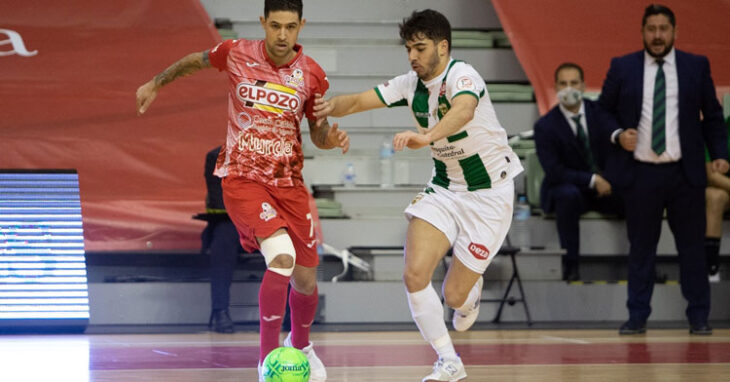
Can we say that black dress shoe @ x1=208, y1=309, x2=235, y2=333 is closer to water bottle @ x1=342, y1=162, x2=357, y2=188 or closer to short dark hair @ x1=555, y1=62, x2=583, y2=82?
water bottle @ x1=342, y1=162, x2=357, y2=188

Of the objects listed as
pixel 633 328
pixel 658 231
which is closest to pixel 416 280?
pixel 633 328

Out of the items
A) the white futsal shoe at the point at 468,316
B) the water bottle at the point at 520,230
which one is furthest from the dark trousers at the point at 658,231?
the white futsal shoe at the point at 468,316

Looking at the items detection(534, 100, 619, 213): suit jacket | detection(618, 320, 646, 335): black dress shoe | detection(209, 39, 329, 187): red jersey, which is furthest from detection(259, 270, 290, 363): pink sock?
detection(534, 100, 619, 213): suit jacket

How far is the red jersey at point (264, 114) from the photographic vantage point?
4418 millimetres

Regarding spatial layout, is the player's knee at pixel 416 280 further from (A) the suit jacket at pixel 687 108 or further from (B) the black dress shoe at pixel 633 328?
(A) the suit jacket at pixel 687 108

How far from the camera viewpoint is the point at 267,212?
4348mm

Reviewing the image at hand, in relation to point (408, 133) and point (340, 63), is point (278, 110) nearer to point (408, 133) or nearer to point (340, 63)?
point (408, 133)

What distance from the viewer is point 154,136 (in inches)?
314

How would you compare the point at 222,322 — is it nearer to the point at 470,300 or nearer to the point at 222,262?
the point at 222,262

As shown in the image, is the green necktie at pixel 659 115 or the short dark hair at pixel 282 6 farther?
the green necktie at pixel 659 115

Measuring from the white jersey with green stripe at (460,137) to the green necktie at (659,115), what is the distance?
7.88 feet

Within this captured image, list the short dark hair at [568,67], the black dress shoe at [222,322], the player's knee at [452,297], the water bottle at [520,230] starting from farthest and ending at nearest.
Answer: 1. the water bottle at [520,230]
2. the short dark hair at [568,67]
3. the black dress shoe at [222,322]
4. the player's knee at [452,297]

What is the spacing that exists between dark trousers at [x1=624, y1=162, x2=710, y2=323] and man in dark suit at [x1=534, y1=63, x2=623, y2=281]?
0.99 m

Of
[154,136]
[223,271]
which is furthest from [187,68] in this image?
[154,136]
